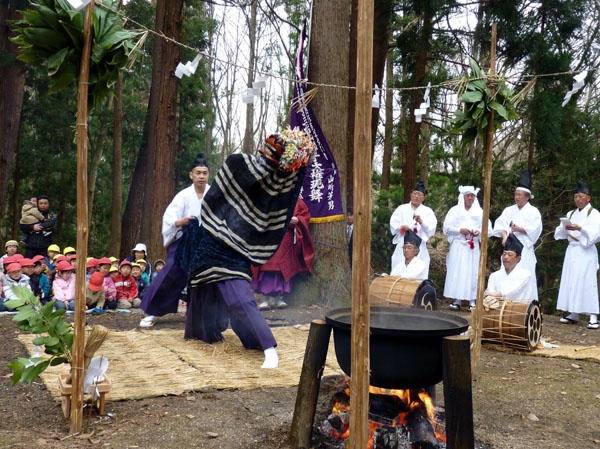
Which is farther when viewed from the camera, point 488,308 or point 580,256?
point 580,256

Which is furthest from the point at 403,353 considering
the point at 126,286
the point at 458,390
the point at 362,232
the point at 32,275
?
the point at 32,275

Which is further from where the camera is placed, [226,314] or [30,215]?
[30,215]

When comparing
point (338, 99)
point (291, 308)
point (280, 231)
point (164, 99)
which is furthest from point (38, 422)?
point (164, 99)

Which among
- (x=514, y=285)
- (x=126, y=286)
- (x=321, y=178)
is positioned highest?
(x=321, y=178)

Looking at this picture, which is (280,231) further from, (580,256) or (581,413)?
(580,256)

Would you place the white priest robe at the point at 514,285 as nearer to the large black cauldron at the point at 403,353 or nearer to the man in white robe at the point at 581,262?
the man in white robe at the point at 581,262

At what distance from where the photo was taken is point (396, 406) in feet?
11.5

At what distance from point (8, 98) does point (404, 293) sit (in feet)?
38.2

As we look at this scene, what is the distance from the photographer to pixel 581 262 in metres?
8.59

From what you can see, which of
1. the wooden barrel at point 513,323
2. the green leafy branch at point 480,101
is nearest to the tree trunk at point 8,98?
the green leafy branch at point 480,101

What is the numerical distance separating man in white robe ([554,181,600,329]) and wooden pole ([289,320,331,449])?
616cm

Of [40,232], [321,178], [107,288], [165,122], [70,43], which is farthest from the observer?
[165,122]

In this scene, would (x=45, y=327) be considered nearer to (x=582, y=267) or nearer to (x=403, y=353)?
(x=403, y=353)

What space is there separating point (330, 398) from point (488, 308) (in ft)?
10.4
